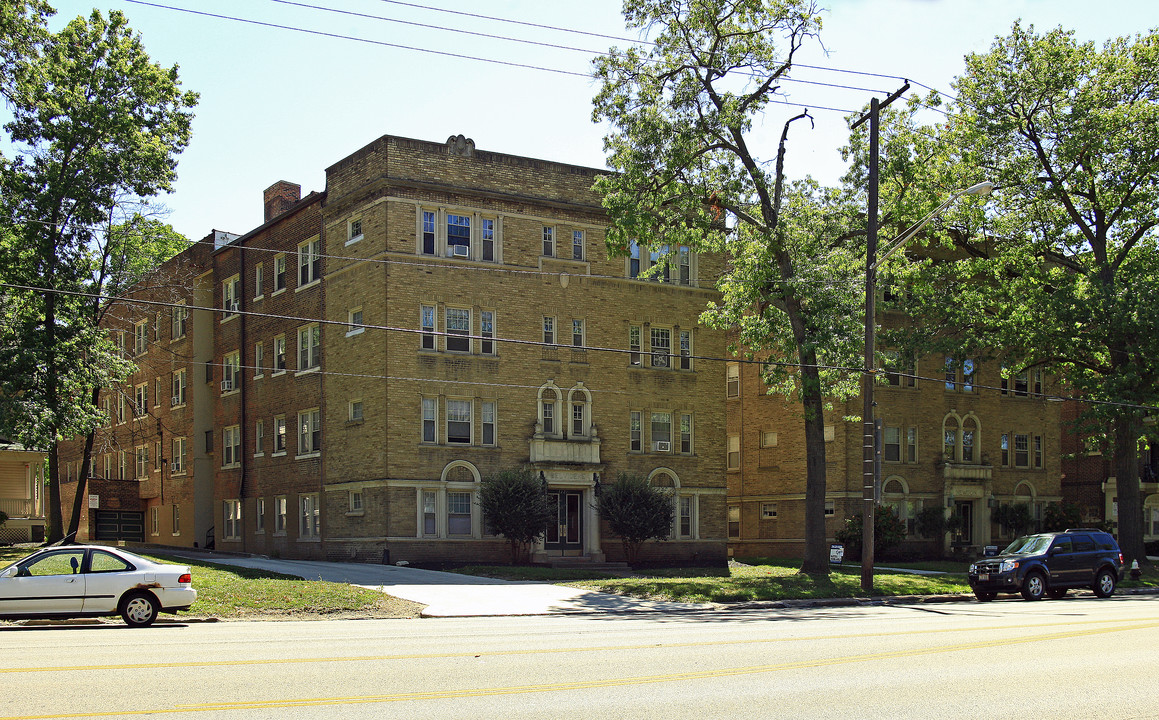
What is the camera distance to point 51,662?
12.1 metres

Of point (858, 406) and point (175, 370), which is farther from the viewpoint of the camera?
point (175, 370)

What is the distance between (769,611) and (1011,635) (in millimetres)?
7668

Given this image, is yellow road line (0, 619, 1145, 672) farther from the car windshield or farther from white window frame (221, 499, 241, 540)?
white window frame (221, 499, 241, 540)

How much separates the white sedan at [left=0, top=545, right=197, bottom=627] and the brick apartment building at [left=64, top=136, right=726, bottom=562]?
14.0 meters

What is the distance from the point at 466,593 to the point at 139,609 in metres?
8.35

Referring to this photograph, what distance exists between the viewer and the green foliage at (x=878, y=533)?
130 ft

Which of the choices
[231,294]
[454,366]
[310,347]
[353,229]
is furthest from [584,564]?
[231,294]

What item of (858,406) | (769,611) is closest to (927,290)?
(858,406)

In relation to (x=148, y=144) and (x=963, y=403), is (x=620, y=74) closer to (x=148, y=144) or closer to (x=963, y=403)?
(x=148, y=144)

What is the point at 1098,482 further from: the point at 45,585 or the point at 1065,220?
the point at 45,585

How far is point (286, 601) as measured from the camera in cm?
2170

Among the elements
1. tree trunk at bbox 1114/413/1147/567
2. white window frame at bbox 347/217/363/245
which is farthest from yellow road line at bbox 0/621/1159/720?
white window frame at bbox 347/217/363/245

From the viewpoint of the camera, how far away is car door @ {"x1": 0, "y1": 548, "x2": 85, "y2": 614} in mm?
17653

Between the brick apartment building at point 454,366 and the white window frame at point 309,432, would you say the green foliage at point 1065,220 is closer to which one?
the brick apartment building at point 454,366
